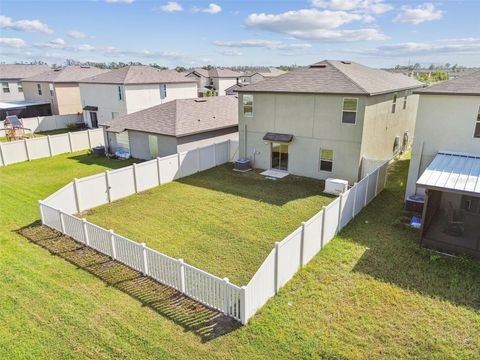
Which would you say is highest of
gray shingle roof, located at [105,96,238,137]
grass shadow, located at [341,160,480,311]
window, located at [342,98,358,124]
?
window, located at [342,98,358,124]

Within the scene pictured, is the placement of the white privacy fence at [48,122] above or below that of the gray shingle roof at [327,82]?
below

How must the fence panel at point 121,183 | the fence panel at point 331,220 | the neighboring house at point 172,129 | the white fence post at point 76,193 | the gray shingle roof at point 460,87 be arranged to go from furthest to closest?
the neighboring house at point 172,129
the fence panel at point 121,183
the white fence post at point 76,193
the gray shingle roof at point 460,87
the fence panel at point 331,220

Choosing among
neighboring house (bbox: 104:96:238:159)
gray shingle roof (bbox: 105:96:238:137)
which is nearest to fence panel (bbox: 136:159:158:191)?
neighboring house (bbox: 104:96:238:159)

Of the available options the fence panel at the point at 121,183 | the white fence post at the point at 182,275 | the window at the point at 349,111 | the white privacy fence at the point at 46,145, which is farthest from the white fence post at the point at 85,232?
the white privacy fence at the point at 46,145

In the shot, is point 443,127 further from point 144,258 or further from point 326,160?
point 144,258

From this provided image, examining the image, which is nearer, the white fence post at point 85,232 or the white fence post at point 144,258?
the white fence post at point 144,258

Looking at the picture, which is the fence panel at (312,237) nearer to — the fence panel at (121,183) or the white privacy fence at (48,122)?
the fence panel at (121,183)

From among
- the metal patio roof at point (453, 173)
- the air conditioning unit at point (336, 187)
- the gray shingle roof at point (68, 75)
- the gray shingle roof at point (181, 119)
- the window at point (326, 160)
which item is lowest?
the air conditioning unit at point (336, 187)

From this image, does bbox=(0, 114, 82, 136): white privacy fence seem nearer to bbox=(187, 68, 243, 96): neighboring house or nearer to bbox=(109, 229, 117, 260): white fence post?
bbox=(109, 229, 117, 260): white fence post
